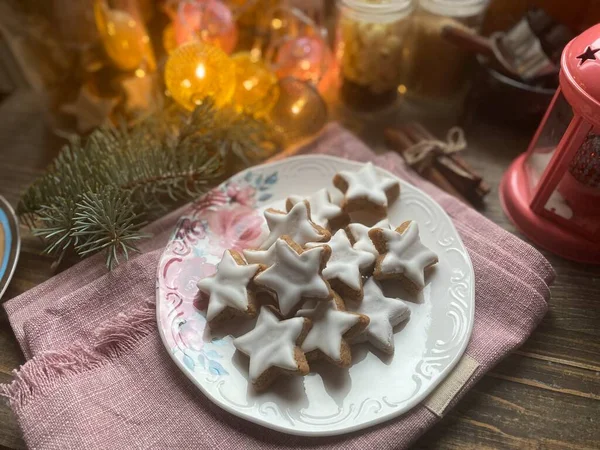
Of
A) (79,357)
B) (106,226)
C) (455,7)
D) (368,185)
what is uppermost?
(455,7)

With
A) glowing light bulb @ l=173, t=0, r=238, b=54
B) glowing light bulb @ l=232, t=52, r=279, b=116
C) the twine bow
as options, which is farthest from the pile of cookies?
glowing light bulb @ l=173, t=0, r=238, b=54

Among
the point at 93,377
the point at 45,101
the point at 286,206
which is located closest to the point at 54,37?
the point at 45,101

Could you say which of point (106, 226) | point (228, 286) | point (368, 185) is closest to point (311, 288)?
point (228, 286)

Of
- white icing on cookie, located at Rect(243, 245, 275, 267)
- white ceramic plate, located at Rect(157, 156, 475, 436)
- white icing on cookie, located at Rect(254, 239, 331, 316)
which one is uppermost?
white icing on cookie, located at Rect(254, 239, 331, 316)

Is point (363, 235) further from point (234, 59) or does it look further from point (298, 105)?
point (234, 59)

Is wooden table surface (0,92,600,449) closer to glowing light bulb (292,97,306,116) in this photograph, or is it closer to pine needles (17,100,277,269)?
pine needles (17,100,277,269)

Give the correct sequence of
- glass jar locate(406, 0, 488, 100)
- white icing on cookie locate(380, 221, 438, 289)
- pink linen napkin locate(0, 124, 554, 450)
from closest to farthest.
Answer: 1. pink linen napkin locate(0, 124, 554, 450)
2. white icing on cookie locate(380, 221, 438, 289)
3. glass jar locate(406, 0, 488, 100)
